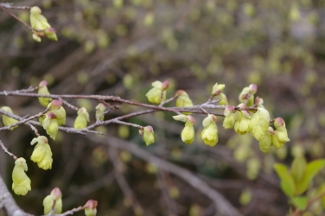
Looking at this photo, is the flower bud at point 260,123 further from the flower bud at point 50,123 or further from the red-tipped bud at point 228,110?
the flower bud at point 50,123

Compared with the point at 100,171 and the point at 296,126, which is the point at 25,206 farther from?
→ the point at 296,126

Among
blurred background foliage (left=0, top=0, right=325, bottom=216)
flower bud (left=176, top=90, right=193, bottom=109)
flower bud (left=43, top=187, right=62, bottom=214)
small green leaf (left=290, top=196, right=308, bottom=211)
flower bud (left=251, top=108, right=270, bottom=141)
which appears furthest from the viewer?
blurred background foliage (left=0, top=0, right=325, bottom=216)

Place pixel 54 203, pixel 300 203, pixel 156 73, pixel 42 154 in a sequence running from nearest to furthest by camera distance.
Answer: pixel 54 203 → pixel 42 154 → pixel 300 203 → pixel 156 73

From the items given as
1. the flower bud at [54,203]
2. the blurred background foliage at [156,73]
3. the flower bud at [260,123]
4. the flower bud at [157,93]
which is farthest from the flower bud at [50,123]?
the blurred background foliage at [156,73]

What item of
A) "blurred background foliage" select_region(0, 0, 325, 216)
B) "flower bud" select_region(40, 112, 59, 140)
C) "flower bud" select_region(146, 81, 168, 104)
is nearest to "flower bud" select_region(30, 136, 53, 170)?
"flower bud" select_region(40, 112, 59, 140)

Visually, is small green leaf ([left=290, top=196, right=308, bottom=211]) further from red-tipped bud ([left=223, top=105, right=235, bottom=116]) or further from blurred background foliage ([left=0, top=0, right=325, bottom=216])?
blurred background foliage ([left=0, top=0, right=325, bottom=216])

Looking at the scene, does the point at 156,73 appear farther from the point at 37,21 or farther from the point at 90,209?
the point at 90,209

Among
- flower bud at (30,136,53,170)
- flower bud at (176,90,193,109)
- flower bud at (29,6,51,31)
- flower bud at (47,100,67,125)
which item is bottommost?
flower bud at (30,136,53,170)

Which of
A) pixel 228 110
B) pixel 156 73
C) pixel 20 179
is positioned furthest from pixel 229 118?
pixel 156 73
